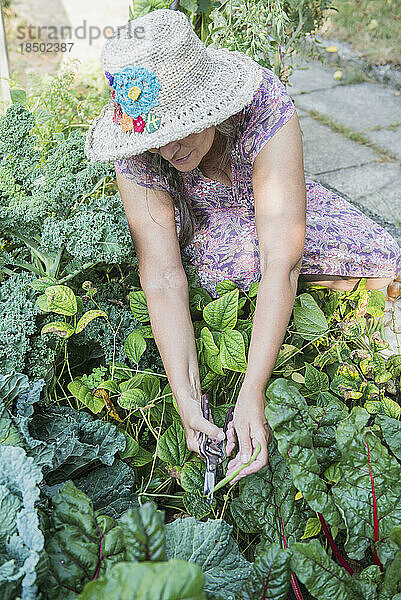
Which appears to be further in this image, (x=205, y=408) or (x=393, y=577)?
(x=205, y=408)

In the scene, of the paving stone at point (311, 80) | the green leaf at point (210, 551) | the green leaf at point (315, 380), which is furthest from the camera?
the paving stone at point (311, 80)

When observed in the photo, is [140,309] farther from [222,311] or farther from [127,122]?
[127,122]

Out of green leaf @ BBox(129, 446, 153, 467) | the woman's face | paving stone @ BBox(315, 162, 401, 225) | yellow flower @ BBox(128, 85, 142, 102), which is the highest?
yellow flower @ BBox(128, 85, 142, 102)

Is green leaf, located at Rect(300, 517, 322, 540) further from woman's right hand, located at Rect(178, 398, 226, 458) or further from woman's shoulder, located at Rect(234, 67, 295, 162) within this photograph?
woman's shoulder, located at Rect(234, 67, 295, 162)

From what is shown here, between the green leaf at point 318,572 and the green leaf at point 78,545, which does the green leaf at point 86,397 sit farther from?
the green leaf at point 318,572

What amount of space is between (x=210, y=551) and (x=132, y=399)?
438 millimetres

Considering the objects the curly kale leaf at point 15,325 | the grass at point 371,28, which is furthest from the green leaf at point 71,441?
the grass at point 371,28

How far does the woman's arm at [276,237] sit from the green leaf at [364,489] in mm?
241

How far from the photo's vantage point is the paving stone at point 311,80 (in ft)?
12.6

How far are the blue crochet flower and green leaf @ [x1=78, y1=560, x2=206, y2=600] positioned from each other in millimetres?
863

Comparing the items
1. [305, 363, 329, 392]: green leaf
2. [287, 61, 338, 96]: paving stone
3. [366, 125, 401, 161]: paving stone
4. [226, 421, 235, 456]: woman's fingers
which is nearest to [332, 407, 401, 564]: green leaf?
[226, 421, 235, 456]: woman's fingers

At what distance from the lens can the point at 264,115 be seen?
1529 millimetres

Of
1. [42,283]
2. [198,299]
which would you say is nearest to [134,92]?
[42,283]

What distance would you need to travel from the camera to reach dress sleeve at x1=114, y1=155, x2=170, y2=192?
5.24 feet
